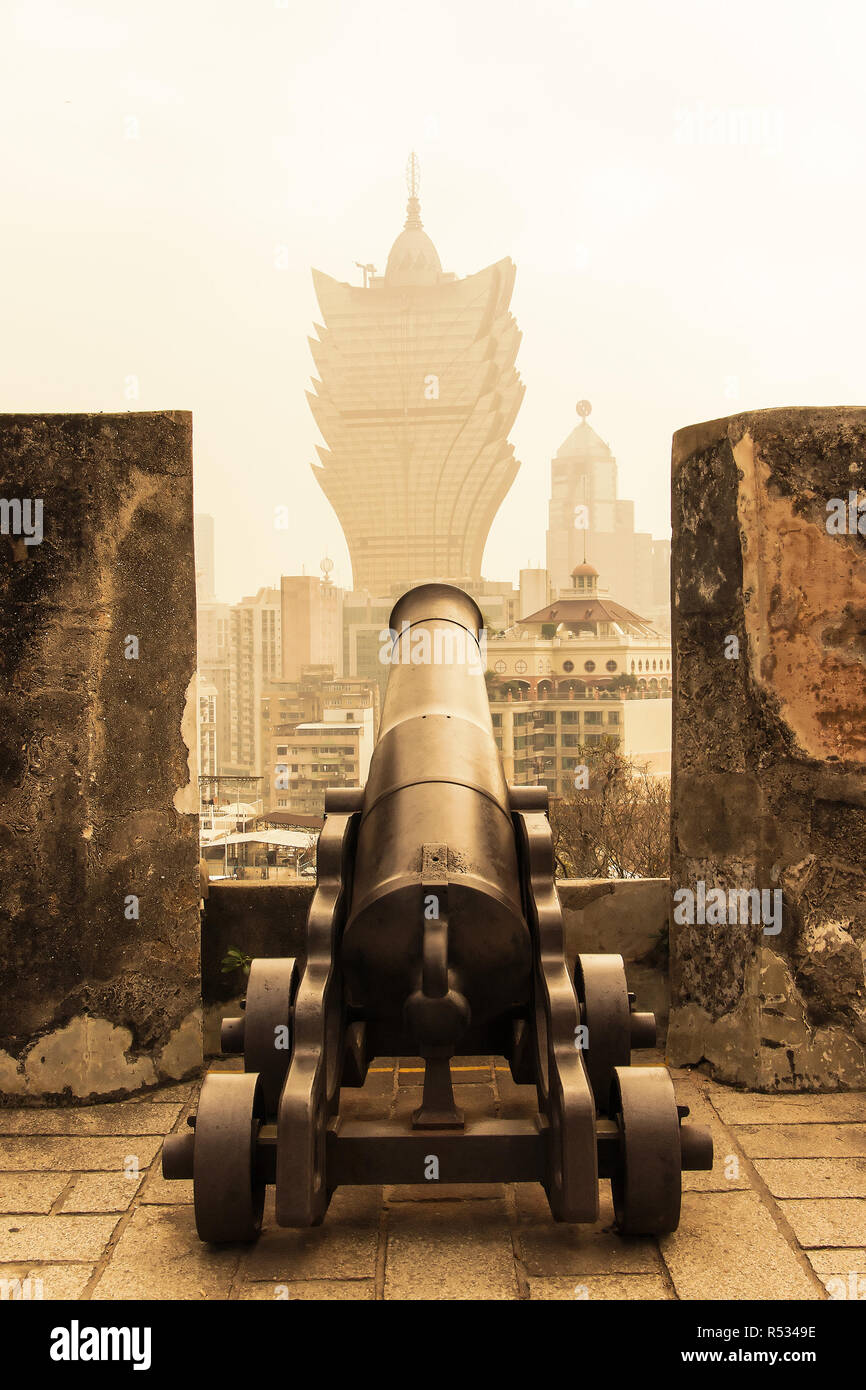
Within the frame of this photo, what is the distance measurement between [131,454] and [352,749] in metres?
11.5

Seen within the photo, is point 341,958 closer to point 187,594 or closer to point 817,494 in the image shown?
point 187,594

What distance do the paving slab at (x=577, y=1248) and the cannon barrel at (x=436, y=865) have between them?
1.77 ft

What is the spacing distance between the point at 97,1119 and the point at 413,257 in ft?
165

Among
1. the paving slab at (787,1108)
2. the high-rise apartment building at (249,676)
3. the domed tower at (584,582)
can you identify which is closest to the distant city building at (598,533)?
the domed tower at (584,582)

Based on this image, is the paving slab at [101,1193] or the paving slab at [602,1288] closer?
the paving slab at [602,1288]

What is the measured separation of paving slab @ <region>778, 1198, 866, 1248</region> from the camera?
2.93 meters

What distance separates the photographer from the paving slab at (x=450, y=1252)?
2.70 meters

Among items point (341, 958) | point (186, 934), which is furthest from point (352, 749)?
point (341, 958)

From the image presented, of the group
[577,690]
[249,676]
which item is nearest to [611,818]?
[577,690]

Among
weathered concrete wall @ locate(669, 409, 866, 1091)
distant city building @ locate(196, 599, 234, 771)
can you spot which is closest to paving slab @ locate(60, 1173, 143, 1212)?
weathered concrete wall @ locate(669, 409, 866, 1091)

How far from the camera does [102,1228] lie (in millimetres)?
3049

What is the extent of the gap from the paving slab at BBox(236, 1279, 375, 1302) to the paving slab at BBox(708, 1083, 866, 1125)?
4.96 feet

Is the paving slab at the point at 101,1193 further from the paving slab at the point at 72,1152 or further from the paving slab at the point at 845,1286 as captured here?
the paving slab at the point at 845,1286

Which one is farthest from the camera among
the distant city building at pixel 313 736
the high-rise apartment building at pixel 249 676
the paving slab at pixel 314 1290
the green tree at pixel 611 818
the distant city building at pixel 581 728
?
the high-rise apartment building at pixel 249 676
